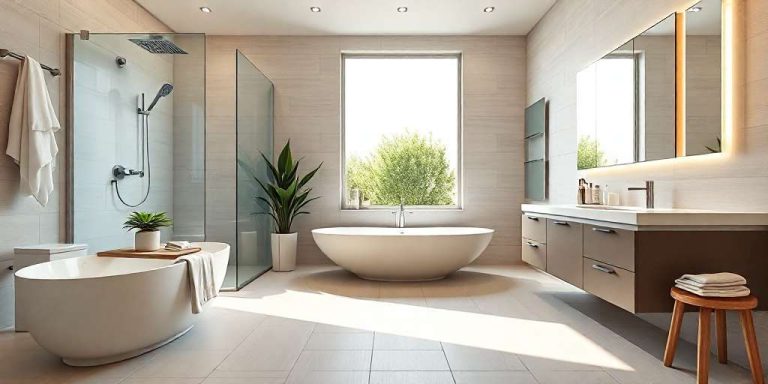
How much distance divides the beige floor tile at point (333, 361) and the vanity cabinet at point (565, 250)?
1.46 meters

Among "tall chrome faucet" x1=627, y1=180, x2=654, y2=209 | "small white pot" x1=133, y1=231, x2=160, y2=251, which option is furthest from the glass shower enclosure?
"tall chrome faucet" x1=627, y1=180, x2=654, y2=209

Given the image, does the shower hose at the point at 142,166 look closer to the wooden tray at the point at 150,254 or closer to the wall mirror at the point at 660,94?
the wooden tray at the point at 150,254

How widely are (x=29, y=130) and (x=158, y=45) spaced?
115 centimetres

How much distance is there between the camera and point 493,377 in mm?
2344

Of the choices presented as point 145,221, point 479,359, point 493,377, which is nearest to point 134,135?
point 145,221

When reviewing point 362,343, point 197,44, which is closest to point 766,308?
point 362,343

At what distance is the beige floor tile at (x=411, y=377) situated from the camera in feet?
7.51

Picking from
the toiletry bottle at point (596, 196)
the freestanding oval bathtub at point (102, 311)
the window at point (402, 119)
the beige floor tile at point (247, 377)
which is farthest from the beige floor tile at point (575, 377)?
the window at point (402, 119)

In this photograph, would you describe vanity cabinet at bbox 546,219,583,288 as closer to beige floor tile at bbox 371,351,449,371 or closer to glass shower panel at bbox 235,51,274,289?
beige floor tile at bbox 371,351,449,371

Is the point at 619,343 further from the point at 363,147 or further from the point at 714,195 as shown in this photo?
the point at 363,147

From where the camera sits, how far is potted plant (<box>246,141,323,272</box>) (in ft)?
17.4

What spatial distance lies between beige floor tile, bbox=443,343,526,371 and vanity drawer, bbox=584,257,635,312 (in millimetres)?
622

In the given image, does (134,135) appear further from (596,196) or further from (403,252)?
(596,196)

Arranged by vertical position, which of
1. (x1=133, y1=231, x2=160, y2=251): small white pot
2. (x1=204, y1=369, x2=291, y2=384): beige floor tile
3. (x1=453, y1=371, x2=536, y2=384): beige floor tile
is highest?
(x1=133, y1=231, x2=160, y2=251): small white pot
